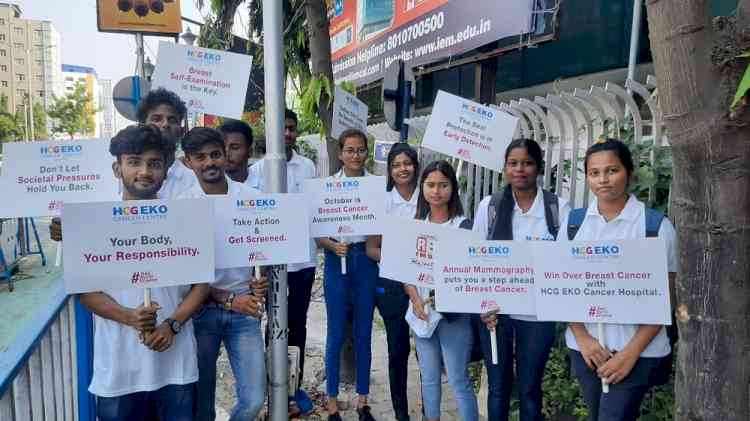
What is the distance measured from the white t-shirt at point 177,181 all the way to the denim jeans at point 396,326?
136 centimetres

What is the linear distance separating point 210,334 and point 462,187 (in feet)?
9.95

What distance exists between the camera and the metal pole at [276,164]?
2779mm

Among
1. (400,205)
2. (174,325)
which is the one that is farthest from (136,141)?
(400,205)

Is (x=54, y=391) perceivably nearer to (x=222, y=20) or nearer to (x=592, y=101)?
(x=592, y=101)

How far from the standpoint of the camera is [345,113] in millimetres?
3816

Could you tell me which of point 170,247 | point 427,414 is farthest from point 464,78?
point 170,247

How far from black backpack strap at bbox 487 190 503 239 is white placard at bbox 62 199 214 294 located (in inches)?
57.4

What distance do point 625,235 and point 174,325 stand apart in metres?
1.99

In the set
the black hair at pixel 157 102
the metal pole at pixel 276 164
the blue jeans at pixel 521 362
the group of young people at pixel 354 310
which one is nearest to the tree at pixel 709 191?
the group of young people at pixel 354 310

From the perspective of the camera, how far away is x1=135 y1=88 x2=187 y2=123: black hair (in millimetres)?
3172

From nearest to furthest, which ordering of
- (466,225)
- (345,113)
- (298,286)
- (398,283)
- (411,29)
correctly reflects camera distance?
(466,225), (398,283), (298,286), (345,113), (411,29)

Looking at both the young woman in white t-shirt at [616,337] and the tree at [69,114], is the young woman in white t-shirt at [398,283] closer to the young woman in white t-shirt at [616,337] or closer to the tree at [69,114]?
the young woman in white t-shirt at [616,337]

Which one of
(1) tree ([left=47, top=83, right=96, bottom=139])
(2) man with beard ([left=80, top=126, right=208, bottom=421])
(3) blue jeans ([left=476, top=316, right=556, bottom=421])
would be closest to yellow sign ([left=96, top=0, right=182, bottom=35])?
(2) man with beard ([left=80, top=126, right=208, bottom=421])

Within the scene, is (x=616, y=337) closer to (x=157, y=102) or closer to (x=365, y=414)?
(x=365, y=414)
